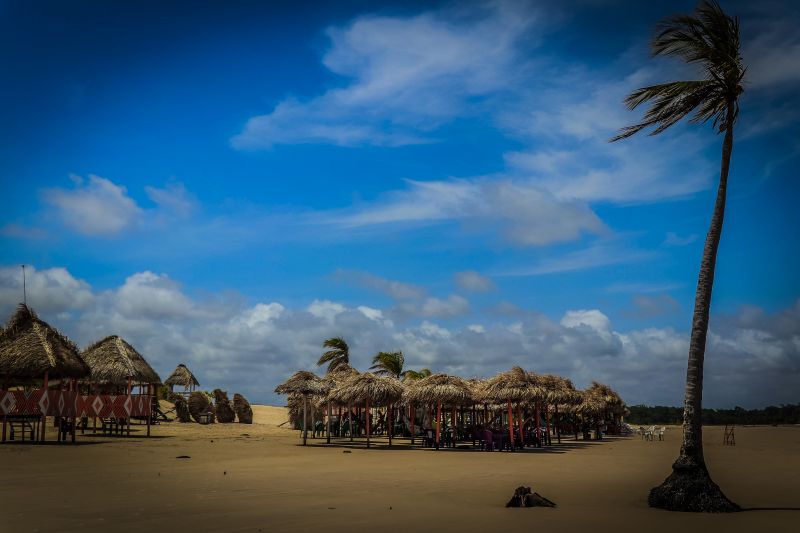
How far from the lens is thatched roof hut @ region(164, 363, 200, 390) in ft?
149

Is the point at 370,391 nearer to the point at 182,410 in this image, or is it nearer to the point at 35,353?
the point at 35,353

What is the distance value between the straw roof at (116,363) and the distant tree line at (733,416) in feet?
235

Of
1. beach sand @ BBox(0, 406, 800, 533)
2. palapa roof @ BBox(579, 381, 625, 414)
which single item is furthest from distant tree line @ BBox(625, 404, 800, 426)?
beach sand @ BBox(0, 406, 800, 533)

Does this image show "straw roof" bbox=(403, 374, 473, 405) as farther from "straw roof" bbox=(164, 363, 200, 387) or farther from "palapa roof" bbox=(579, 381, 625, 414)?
"straw roof" bbox=(164, 363, 200, 387)

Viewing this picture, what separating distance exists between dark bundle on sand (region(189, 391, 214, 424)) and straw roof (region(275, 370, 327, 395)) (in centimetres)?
1320

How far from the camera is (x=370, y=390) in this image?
88.9 feet

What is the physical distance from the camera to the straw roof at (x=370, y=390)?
27.1 m

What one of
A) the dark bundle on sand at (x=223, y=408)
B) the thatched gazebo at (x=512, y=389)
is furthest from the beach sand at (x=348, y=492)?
the dark bundle on sand at (x=223, y=408)

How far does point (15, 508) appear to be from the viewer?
9.41 meters

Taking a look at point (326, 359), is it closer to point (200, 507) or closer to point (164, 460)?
point (164, 460)

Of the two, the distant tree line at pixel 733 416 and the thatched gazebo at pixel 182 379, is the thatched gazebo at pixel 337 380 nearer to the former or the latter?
the thatched gazebo at pixel 182 379

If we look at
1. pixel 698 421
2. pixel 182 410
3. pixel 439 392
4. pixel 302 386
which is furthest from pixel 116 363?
pixel 698 421

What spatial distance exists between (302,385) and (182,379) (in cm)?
1788

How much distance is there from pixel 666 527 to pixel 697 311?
4174mm
